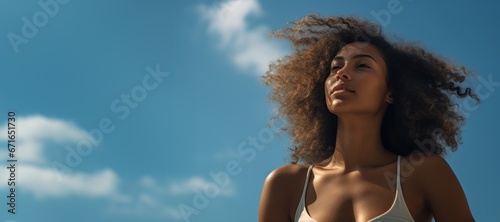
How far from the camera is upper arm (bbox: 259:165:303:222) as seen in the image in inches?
214

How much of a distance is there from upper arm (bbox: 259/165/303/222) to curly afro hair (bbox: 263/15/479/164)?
1.65 feet

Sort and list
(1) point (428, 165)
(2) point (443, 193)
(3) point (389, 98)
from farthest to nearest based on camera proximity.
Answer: (3) point (389, 98), (1) point (428, 165), (2) point (443, 193)

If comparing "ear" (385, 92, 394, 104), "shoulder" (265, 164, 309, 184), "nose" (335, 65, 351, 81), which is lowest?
"shoulder" (265, 164, 309, 184)

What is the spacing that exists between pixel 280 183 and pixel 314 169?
34 cm

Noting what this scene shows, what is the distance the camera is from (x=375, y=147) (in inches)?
214

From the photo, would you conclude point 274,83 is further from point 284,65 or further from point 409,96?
point 409,96

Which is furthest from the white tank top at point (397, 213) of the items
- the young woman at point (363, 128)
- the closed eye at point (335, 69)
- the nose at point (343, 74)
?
the closed eye at point (335, 69)

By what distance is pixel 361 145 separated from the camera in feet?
17.8

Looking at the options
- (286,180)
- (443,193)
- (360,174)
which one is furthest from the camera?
(286,180)

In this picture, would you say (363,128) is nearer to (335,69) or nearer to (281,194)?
(335,69)

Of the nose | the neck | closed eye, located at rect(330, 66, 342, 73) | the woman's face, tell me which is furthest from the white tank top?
closed eye, located at rect(330, 66, 342, 73)

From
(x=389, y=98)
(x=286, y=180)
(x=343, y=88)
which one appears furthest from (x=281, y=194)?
(x=389, y=98)

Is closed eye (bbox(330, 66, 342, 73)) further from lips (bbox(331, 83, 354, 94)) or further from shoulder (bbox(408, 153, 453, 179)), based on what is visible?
shoulder (bbox(408, 153, 453, 179))

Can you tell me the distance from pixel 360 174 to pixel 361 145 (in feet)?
0.93
